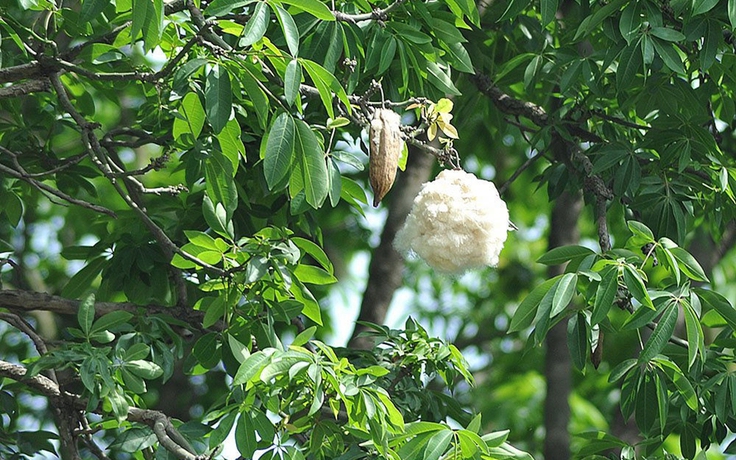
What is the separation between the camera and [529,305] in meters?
2.45

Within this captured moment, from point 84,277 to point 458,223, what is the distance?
5.26ft

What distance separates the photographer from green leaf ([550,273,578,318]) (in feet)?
7.62

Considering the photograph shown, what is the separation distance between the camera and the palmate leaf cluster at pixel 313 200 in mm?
2281

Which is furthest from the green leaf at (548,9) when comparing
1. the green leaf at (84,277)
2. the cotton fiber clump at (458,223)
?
the green leaf at (84,277)

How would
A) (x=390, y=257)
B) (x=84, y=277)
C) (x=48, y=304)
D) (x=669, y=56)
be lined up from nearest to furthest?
(x=669, y=56) → (x=48, y=304) → (x=84, y=277) → (x=390, y=257)

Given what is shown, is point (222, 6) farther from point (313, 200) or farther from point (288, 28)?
point (313, 200)

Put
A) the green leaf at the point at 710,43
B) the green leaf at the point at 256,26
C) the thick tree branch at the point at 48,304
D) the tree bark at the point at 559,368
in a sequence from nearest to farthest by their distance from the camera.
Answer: the green leaf at the point at 256,26
the green leaf at the point at 710,43
the thick tree branch at the point at 48,304
the tree bark at the point at 559,368

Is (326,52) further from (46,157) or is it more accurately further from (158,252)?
(46,157)

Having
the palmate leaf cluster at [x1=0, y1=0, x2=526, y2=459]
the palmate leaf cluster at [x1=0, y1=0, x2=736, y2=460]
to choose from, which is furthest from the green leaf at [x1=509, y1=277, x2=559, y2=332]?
the palmate leaf cluster at [x1=0, y1=0, x2=526, y2=459]

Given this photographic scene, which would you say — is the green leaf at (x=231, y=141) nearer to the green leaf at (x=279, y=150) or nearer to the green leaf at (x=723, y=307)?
the green leaf at (x=279, y=150)

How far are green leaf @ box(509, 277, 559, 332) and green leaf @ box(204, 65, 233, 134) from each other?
85cm

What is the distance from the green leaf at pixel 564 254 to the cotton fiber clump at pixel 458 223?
25cm

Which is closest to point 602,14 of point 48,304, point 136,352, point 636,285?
point 636,285

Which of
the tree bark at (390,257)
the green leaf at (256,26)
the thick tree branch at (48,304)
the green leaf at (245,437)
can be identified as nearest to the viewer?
the green leaf at (256,26)
